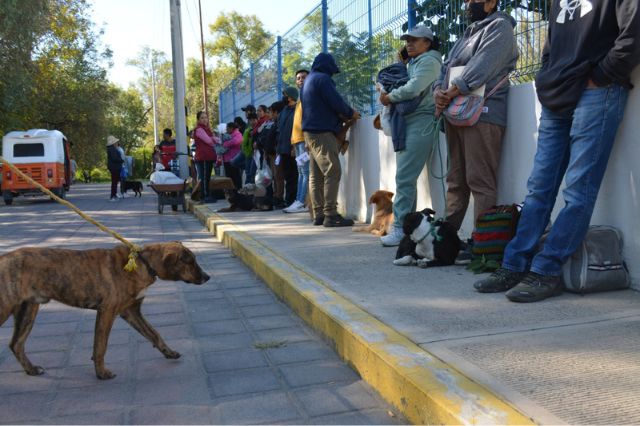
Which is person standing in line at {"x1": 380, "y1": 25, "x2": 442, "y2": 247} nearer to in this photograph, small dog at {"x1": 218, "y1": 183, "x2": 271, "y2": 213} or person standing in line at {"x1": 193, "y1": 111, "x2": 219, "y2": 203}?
small dog at {"x1": 218, "y1": 183, "x2": 271, "y2": 213}

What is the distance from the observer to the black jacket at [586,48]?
3.72m

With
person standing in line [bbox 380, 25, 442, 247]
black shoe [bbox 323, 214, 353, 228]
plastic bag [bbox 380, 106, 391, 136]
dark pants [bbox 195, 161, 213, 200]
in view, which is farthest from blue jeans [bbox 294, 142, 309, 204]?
dark pants [bbox 195, 161, 213, 200]

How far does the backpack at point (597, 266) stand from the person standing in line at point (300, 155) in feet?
18.5

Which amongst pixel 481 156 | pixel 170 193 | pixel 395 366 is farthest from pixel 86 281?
pixel 170 193

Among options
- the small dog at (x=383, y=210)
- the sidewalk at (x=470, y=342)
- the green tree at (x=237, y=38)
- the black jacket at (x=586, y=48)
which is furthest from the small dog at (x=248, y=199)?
the green tree at (x=237, y=38)

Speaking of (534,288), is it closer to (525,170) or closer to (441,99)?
(525,170)

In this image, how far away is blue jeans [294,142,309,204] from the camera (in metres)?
10.2

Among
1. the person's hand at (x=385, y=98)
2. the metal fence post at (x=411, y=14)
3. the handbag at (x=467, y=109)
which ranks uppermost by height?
the metal fence post at (x=411, y=14)

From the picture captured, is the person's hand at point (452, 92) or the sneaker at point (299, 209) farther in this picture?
the sneaker at point (299, 209)

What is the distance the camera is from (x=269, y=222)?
9727 millimetres

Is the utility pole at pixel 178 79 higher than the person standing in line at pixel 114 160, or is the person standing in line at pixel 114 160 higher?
the utility pole at pixel 178 79

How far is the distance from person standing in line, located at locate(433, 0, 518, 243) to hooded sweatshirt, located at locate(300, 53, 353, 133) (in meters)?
2.55

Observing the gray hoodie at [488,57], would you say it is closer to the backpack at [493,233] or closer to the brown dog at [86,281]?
the backpack at [493,233]

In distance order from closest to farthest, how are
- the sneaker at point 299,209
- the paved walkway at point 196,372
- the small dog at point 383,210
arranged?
the paved walkway at point 196,372 < the small dog at point 383,210 < the sneaker at point 299,209
